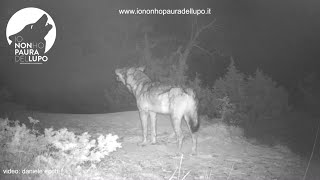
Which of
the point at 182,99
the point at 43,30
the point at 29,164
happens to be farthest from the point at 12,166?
the point at 43,30

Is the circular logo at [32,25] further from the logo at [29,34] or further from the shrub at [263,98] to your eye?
the shrub at [263,98]

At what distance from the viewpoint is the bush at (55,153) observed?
6398 millimetres

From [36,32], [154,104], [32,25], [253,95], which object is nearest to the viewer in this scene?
[154,104]

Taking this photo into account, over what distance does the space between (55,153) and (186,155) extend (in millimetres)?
3218

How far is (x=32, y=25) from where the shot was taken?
9.45m

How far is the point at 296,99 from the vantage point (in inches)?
1128

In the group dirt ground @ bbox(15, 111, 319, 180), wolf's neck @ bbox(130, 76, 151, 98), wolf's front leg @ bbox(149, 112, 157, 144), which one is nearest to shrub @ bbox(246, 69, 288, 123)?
dirt ground @ bbox(15, 111, 319, 180)

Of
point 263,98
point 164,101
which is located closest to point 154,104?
point 164,101

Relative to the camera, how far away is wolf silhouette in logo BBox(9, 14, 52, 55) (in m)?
9.51

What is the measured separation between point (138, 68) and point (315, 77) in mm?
23111

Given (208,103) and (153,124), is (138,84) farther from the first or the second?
(208,103)

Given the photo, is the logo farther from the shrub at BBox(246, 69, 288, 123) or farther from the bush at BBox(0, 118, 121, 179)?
the shrub at BBox(246, 69, 288, 123)

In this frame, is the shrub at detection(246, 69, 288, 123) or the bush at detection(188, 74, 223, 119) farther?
the shrub at detection(246, 69, 288, 123)

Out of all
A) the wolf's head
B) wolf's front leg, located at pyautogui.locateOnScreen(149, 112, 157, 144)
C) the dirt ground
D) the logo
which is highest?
the logo
